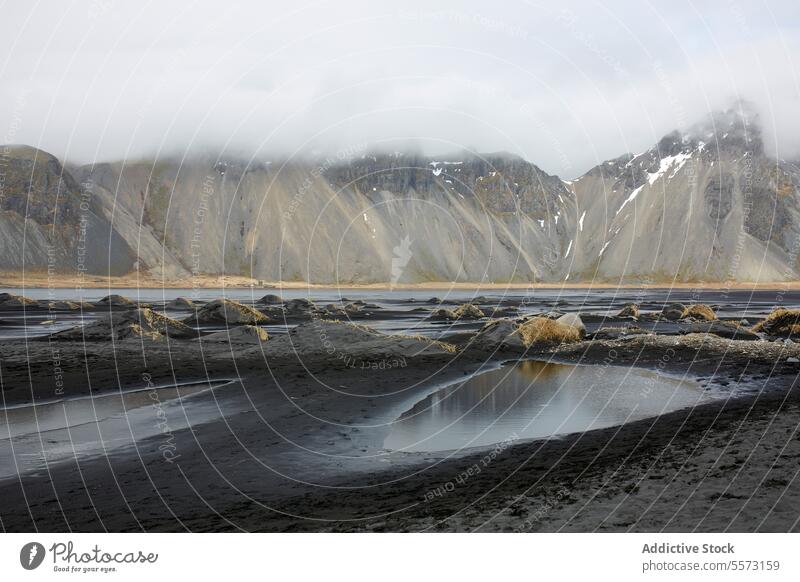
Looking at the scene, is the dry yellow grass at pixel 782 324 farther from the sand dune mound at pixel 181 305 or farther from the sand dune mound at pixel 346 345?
the sand dune mound at pixel 181 305

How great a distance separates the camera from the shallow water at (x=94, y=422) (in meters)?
13.4

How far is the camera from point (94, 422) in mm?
16344

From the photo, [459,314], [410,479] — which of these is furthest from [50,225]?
[410,479]

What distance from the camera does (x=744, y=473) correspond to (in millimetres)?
11164

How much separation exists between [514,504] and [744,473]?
4.44 metres

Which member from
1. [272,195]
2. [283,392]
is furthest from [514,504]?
[272,195]

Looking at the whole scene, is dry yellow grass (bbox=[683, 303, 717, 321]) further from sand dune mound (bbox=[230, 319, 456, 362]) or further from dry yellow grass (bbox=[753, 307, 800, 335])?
sand dune mound (bbox=[230, 319, 456, 362])

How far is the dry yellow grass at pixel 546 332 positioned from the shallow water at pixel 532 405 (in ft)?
21.5

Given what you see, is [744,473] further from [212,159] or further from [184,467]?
[212,159]

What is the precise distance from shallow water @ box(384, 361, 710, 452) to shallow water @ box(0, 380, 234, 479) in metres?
5.96

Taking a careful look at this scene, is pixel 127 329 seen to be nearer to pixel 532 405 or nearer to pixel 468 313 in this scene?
pixel 532 405

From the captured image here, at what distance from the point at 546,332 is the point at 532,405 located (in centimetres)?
1469

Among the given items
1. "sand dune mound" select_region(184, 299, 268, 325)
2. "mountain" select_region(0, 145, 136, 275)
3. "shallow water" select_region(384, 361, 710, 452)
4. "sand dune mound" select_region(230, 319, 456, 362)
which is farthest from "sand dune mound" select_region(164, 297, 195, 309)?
"mountain" select_region(0, 145, 136, 275)
